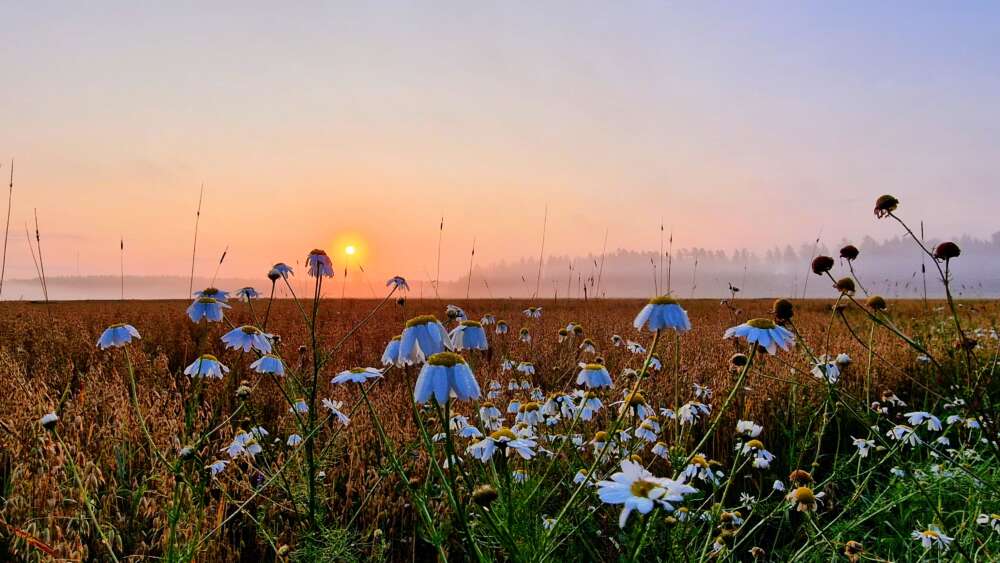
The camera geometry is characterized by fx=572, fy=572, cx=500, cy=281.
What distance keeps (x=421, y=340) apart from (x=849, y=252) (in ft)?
7.15

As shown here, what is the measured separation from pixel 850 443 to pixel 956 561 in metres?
2.03

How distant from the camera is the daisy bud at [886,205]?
8.15ft

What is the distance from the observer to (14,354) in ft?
18.4

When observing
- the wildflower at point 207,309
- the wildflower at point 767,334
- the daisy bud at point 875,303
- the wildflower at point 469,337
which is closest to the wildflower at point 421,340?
the wildflower at point 469,337

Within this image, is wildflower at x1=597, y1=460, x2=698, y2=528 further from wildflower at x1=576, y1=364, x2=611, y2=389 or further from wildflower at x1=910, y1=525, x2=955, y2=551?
wildflower at x1=910, y1=525, x2=955, y2=551

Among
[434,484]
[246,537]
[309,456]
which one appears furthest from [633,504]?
[246,537]

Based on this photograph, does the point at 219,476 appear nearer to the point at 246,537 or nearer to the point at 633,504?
the point at 246,537

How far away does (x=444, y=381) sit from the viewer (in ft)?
4.66

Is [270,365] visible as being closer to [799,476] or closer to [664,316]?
[664,316]

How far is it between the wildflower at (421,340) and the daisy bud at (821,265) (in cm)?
169

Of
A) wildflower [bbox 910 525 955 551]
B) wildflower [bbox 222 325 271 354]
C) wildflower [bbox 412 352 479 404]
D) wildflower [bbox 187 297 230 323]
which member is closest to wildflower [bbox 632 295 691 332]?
wildflower [bbox 412 352 479 404]

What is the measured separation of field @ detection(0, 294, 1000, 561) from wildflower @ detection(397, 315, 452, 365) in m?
0.19

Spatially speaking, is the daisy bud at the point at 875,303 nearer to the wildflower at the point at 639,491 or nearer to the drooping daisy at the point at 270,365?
the wildflower at the point at 639,491

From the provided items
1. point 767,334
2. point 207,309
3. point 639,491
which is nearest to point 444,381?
point 639,491
